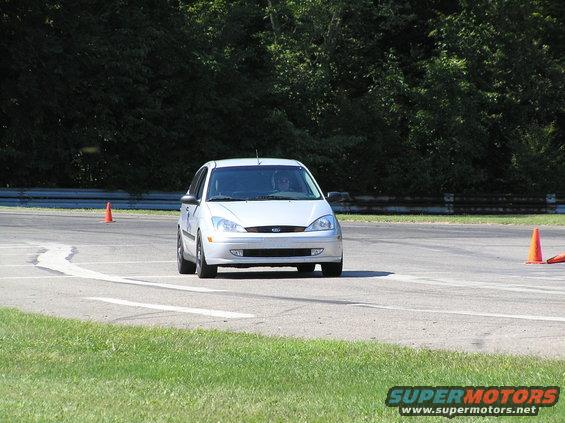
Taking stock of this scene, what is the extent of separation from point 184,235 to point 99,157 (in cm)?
3370

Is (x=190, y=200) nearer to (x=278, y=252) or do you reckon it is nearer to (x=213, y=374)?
(x=278, y=252)

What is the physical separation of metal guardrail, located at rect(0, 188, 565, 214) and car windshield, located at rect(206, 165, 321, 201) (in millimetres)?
31332

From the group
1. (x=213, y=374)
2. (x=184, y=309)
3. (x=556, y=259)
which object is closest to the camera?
(x=213, y=374)

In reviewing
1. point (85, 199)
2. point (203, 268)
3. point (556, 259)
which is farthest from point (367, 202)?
point (203, 268)

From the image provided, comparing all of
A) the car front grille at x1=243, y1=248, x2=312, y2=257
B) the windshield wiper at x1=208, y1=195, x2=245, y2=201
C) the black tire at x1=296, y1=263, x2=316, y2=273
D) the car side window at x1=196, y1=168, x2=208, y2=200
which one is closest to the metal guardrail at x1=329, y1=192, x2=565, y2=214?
the car side window at x1=196, y1=168, x2=208, y2=200

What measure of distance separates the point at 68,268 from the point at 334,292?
5885 millimetres

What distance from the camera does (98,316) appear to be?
46.2ft

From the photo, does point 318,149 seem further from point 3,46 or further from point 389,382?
point 389,382

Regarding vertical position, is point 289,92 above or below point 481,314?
above

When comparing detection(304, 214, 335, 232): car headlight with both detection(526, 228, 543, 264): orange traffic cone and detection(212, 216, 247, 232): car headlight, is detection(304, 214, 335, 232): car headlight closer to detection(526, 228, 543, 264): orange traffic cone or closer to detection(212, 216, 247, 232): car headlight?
detection(212, 216, 247, 232): car headlight

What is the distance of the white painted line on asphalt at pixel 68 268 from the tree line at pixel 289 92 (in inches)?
1050

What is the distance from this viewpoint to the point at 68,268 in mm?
20938

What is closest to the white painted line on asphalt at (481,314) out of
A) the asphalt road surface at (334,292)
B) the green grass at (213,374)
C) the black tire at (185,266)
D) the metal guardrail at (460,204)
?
the asphalt road surface at (334,292)

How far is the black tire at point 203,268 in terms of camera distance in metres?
19.0
